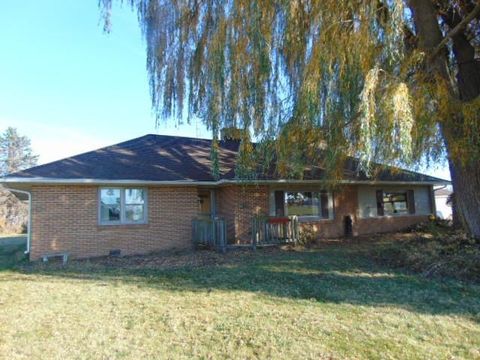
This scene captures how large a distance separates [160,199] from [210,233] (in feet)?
6.73

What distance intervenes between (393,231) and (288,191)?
19.2 ft

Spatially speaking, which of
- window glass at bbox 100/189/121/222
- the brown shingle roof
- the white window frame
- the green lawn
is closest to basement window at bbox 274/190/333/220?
the brown shingle roof

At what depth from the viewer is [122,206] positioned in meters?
11.4

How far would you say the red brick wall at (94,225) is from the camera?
406 inches

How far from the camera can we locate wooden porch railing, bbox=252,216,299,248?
39.0ft

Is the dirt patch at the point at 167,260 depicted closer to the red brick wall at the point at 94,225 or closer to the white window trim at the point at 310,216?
the red brick wall at the point at 94,225

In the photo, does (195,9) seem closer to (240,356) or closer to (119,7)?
(119,7)

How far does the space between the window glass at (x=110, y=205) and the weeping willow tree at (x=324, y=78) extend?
4.28 m

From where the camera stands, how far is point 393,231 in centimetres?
1598

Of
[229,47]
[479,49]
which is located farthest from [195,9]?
[479,49]

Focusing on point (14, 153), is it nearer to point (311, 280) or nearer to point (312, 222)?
point (312, 222)

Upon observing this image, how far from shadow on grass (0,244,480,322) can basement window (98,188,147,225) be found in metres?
1.98

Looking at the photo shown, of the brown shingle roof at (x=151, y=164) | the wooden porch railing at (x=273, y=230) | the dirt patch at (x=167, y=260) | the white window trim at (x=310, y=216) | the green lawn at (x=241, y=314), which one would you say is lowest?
the green lawn at (x=241, y=314)

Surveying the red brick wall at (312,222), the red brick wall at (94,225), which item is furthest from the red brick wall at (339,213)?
the red brick wall at (94,225)
